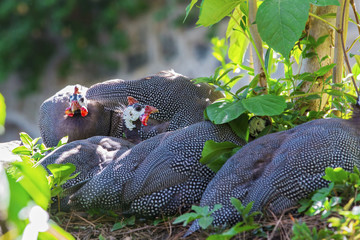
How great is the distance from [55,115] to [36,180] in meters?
1.63

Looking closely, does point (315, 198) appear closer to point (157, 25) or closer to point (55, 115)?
point (55, 115)

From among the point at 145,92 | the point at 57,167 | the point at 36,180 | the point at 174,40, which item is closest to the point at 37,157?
the point at 57,167

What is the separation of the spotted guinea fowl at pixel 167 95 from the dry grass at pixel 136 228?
1.64 ft

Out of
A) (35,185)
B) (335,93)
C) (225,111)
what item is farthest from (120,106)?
(35,185)

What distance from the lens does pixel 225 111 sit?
1319mm

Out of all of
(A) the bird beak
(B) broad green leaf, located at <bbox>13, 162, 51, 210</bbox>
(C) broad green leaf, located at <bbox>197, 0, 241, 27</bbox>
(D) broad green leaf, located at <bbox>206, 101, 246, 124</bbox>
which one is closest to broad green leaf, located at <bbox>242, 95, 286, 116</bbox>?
(D) broad green leaf, located at <bbox>206, 101, 246, 124</bbox>

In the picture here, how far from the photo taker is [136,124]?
1772 mm

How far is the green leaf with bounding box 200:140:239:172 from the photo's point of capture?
1249mm

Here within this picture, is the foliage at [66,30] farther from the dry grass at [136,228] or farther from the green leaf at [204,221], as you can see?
the green leaf at [204,221]

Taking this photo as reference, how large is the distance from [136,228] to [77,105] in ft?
2.40

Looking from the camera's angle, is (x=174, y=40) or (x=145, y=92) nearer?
(x=145, y=92)

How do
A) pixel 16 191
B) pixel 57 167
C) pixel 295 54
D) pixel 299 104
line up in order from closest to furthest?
pixel 16 191
pixel 57 167
pixel 299 104
pixel 295 54

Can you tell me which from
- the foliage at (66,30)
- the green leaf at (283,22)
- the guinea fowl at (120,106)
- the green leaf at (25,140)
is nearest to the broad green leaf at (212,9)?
the green leaf at (283,22)

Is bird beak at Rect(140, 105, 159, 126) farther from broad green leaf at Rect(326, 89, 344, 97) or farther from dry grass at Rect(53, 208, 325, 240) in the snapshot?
broad green leaf at Rect(326, 89, 344, 97)
